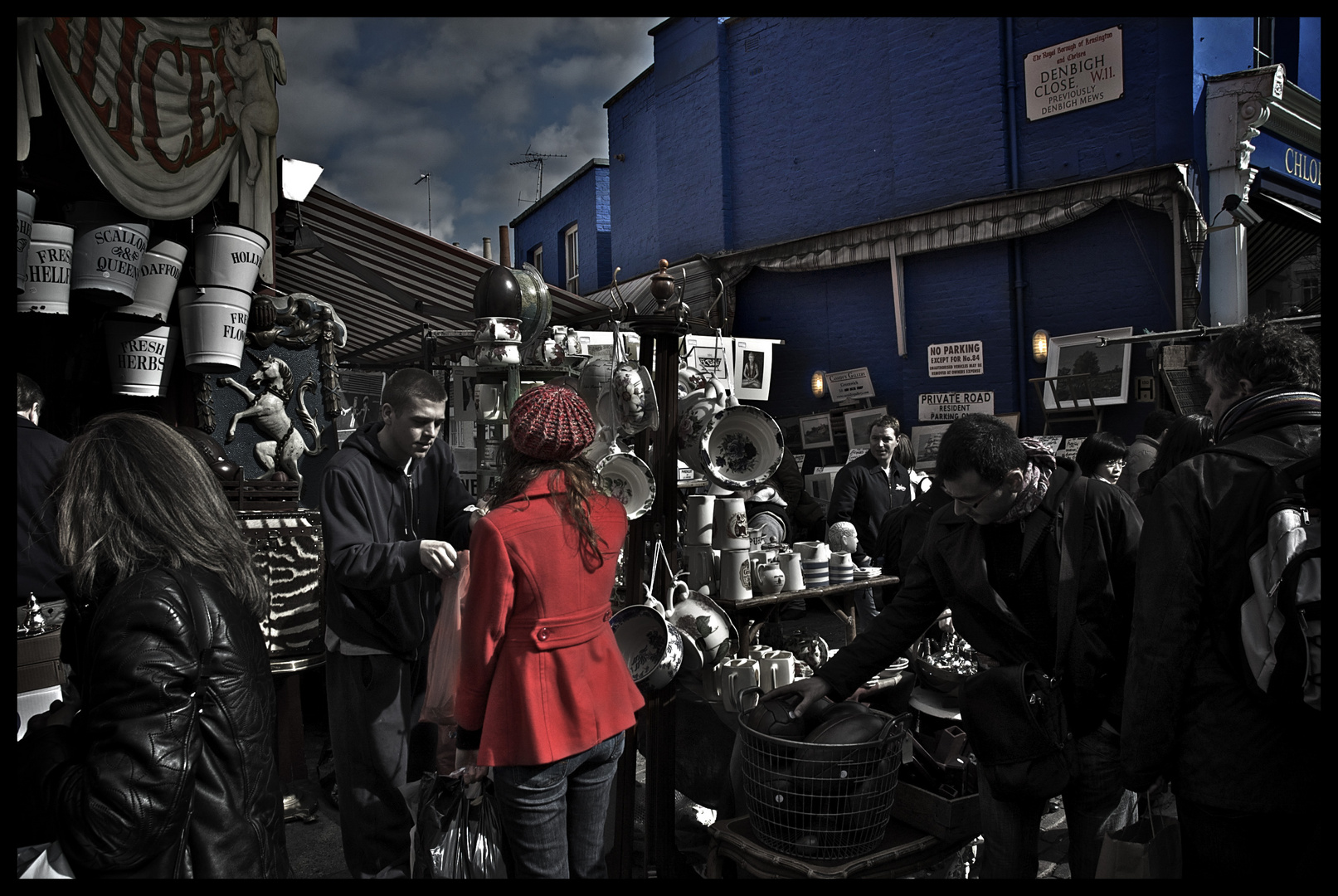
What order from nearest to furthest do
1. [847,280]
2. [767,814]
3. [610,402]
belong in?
[767,814]
[610,402]
[847,280]

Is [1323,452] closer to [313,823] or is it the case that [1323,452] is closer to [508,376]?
[508,376]

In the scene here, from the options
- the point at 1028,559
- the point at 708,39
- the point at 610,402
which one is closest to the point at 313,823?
the point at 610,402

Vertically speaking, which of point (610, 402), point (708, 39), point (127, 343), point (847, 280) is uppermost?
point (708, 39)

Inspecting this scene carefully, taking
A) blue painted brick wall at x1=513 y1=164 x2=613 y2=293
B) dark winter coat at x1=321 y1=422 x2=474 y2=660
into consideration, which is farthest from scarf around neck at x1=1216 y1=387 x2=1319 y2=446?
blue painted brick wall at x1=513 y1=164 x2=613 y2=293

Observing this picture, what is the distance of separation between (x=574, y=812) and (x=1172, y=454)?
3.03 meters

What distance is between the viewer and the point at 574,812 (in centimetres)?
228

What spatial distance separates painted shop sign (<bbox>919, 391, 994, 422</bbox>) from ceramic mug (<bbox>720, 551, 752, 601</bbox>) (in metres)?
6.57

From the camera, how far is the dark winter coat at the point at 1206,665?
182 centimetres

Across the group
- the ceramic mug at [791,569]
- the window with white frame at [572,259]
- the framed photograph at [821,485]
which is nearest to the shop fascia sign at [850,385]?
the framed photograph at [821,485]

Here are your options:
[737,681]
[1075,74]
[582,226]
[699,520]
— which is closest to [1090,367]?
[1075,74]

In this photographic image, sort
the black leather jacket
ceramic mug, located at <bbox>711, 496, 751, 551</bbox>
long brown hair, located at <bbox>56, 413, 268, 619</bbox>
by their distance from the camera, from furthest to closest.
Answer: ceramic mug, located at <bbox>711, 496, 751, 551</bbox>, long brown hair, located at <bbox>56, 413, 268, 619</bbox>, the black leather jacket

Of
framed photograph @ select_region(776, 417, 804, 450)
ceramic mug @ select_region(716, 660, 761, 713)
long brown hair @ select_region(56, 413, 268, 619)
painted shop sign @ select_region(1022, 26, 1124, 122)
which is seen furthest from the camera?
framed photograph @ select_region(776, 417, 804, 450)

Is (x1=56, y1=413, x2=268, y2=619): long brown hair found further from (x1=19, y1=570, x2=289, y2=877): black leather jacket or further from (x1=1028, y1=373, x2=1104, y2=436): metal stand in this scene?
(x1=1028, y1=373, x2=1104, y2=436): metal stand

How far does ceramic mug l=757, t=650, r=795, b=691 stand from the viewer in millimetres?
3354
